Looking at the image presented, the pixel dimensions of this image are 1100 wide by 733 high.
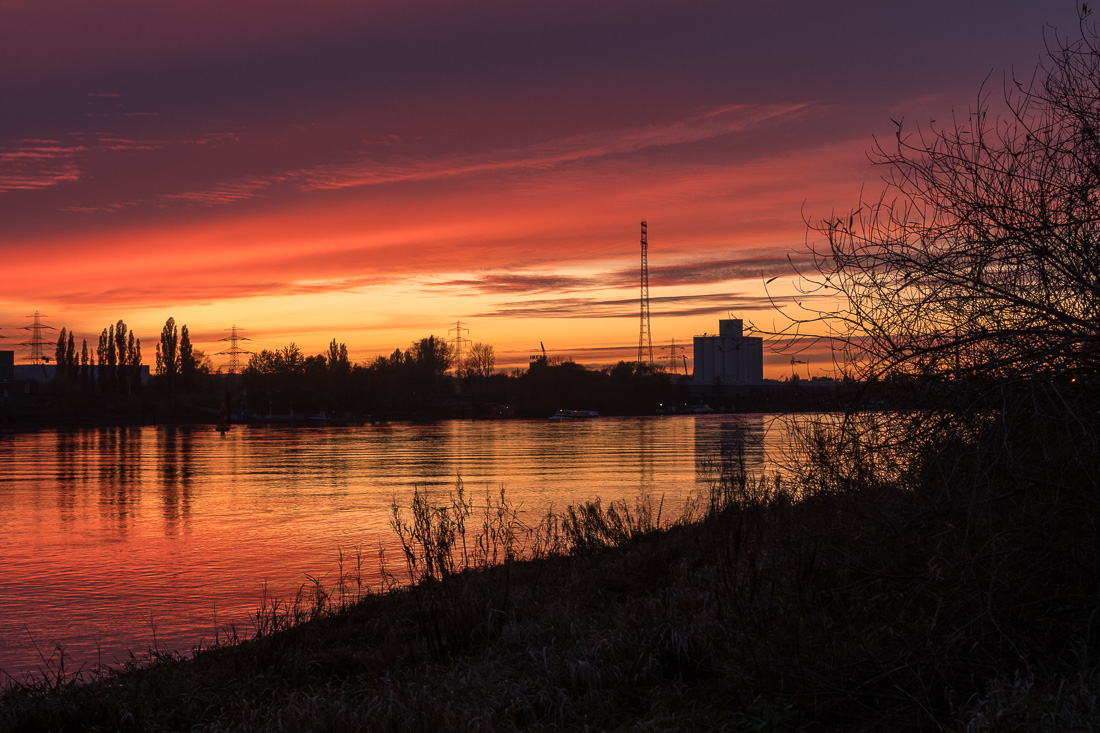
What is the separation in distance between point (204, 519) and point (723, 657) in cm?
2806

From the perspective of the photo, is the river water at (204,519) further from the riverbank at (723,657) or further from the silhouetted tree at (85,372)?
the silhouetted tree at (85,372)

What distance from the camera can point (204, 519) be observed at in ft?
111

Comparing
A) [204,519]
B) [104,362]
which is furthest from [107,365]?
[204,519]

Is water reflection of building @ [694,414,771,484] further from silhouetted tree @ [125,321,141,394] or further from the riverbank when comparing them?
silhouetted tree @ [125,321,141,394]

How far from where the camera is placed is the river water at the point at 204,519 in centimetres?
1723

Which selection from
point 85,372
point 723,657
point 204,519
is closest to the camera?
point 723,657

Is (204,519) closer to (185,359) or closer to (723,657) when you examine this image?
(723,657)

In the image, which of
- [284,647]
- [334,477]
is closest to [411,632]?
[284,647]

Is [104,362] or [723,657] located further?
[104,362]

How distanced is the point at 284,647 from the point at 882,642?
8.00 meters

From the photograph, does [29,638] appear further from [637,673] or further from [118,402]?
[118,402]

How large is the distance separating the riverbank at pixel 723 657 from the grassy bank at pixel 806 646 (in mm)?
31

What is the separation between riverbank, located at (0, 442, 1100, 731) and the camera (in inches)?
323

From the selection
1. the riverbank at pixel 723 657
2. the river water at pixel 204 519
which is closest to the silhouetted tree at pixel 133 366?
the river water at pixel 204 519
